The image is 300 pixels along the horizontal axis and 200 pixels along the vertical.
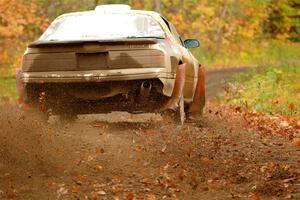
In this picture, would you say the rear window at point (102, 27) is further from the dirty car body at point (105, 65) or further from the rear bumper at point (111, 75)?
the rear bumper at point (111, 75)

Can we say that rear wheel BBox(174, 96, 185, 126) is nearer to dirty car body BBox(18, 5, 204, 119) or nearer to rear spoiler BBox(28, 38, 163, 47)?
dirty car body BBox(18, 5, 204, 119)

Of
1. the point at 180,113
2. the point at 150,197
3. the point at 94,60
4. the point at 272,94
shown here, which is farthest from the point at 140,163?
the point at 272,94

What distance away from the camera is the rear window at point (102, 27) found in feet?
31.1

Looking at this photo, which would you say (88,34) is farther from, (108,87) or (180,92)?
(180,92)

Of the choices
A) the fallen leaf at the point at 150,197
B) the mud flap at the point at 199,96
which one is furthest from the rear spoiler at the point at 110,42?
the fallen leaf at the point at 150,197

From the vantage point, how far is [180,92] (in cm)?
938

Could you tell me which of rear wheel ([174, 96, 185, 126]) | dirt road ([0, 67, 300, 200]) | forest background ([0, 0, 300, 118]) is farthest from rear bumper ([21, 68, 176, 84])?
forest background ([0, 0, 300, 118])

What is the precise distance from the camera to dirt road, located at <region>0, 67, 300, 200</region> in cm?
616

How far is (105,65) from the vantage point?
896cm

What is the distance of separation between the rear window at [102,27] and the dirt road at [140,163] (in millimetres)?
1246

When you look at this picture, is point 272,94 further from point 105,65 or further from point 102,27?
point 105,65

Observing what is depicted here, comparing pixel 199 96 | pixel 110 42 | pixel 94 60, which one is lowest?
pixel 199 96

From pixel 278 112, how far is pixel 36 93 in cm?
624

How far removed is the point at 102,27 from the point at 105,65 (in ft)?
2.92
